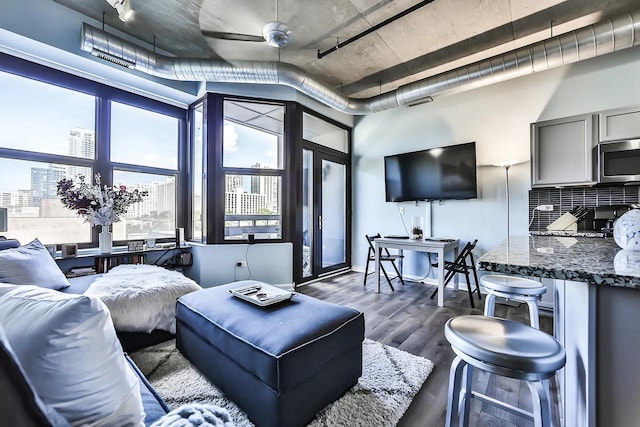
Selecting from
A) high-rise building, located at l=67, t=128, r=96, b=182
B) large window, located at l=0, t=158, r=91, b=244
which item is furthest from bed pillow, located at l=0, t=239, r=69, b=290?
high-rise building, located at l=67, t=128, r=96, b=182

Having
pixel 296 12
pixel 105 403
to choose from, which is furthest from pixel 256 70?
pixel 105 403

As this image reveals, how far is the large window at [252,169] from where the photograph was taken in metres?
4.01

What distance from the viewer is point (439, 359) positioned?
7.00ft

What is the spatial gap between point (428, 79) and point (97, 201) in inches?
173

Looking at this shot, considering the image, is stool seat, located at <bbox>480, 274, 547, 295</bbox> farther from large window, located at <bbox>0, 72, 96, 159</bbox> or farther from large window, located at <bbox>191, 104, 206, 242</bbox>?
large window, located at <bbox>0, 72, 96, 159</bbox>

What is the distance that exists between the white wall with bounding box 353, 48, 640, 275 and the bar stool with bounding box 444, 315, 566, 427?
3183 millimetres

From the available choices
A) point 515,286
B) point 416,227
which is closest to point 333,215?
point 416,227

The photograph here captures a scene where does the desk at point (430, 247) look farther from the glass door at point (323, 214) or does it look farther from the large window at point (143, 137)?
the large window at point (143, 137)

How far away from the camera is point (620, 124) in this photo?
9.04 feet

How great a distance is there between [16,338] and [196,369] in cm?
163

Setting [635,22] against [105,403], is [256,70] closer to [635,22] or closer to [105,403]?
[105,403]

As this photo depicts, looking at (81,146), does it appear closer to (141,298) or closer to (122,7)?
(122,7)

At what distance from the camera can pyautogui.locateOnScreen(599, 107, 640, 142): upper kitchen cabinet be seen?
2693 millimetres

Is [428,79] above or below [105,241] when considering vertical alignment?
above
